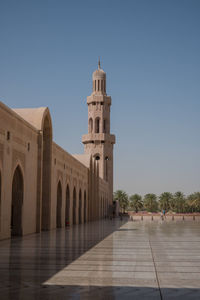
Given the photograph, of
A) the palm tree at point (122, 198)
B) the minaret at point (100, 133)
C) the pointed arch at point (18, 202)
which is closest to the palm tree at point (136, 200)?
the palm tree at point (122, 198)

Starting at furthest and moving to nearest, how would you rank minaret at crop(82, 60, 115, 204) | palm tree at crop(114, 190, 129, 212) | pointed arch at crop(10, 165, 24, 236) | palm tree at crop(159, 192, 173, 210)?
palm tree at crop(159, 192, 173, 210)
palm tree at crop(114, 190, 129, 212)
minaret at crop(82, 60, 115, 204)
pointed arch at crop(10, 165, 24, 236)

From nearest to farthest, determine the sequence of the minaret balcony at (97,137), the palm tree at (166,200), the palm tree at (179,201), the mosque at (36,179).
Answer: the mosque at (36,179) < the minaret balcony at (97,137) < the palm tree at (166,200) < the palm tree at (179,201)

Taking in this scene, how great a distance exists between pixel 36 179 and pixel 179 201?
79791 mm

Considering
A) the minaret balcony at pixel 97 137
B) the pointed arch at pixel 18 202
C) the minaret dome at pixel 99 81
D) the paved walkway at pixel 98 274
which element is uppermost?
the minaret dome at pixel 99 81

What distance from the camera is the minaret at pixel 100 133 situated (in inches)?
2275

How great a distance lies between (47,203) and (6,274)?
1471 centimetres

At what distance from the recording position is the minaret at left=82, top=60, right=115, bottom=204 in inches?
2275

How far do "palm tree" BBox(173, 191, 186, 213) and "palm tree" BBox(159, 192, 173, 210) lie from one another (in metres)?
3.16

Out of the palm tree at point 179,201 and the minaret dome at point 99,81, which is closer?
the minaret dome at point 99,81

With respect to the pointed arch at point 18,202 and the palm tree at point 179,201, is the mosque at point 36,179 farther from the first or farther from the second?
the palm tree at point 179,201

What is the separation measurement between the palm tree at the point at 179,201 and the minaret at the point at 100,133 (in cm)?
3949

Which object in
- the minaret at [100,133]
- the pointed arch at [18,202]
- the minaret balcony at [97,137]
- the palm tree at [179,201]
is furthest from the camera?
the palm tree at [179,201]

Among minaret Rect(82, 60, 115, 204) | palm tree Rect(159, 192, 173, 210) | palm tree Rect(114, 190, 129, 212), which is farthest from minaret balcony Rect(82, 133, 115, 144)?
palm tree Rect(159, 192, 173, 210)

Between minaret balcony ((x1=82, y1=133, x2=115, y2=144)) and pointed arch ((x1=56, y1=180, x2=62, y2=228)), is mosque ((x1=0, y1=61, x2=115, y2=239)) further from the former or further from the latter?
minaret balcony ((x1=82, y1=133, x2=115, y2=144))
